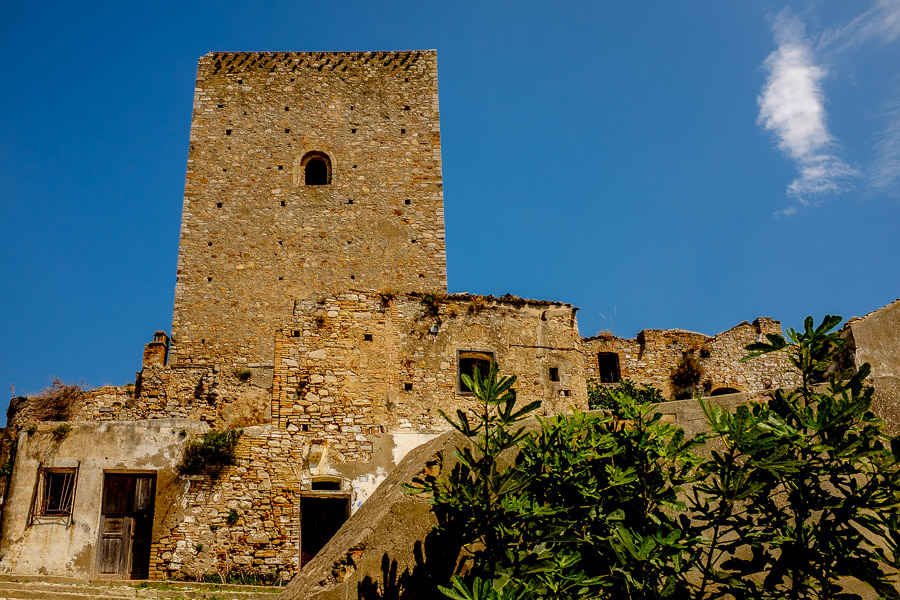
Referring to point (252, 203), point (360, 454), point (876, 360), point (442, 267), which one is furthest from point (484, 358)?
point (252, 203)

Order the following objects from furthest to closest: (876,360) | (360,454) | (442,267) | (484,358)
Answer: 1. (442,267)
2. (484,358)
3. (360,454)
4. (876,360)

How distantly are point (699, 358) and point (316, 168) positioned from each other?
477 inches

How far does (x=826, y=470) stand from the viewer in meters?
4.21

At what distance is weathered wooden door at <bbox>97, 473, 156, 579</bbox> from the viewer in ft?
41.3

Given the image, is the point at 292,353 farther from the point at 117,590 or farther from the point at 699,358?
the point at 699,358

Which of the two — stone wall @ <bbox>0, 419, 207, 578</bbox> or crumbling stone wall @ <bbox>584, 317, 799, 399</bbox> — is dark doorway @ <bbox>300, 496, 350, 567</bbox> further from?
crumbling stone wall @ <bbox>584, 317, 799, 399</bbox>

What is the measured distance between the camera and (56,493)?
1291 cm

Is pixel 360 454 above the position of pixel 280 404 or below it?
below

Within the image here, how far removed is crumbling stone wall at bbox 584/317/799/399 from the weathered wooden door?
42.1 ft

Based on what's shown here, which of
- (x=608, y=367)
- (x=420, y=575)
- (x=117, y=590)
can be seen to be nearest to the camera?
(x=420, y=575)

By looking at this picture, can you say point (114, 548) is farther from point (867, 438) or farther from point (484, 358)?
point (867, 438)

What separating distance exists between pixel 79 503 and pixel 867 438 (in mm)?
12093

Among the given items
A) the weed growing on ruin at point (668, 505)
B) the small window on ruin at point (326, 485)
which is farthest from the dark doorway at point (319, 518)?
the weed growing on ruin at point (668, 505)

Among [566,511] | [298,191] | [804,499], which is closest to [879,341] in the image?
[804,499]
